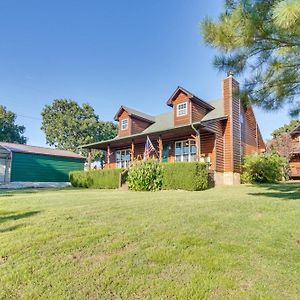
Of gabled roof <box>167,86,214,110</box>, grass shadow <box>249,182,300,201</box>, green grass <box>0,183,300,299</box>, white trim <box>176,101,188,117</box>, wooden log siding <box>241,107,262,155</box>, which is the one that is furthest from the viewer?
wooden log siding <box>241,107,262,155</box>

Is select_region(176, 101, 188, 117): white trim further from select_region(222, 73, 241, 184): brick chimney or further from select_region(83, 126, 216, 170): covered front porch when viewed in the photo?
select_region(222, 73, 241, 184): brick chimney

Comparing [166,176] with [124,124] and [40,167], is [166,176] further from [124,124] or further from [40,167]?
[40,167]

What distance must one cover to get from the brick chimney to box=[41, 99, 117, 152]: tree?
30124mm

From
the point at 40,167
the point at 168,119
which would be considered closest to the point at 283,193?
the point at 168,119

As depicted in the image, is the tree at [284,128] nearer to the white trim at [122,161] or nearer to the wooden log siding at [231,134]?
the wooden log siding at [231,134]

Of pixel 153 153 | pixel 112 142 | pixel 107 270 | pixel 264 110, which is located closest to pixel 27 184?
pixel 112 142

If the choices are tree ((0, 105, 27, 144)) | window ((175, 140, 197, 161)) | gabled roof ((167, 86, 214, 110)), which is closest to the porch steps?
window ((175, 140, 197, 161))

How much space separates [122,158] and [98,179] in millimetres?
6193

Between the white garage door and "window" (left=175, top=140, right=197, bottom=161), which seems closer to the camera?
"window" (left=175, top=140, right=197, bottom=161)

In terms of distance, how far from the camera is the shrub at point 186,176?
556 inches

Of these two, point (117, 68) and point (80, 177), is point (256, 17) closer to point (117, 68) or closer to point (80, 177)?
point (117, 68)

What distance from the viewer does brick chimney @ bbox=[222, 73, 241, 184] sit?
18438 mm

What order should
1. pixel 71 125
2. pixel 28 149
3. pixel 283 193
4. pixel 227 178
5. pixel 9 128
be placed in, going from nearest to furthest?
pixel 283 193 → pixel 227 178 → pixel 28 149 → pixel 71 125 → pixel 9 128

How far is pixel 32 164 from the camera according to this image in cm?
2509
